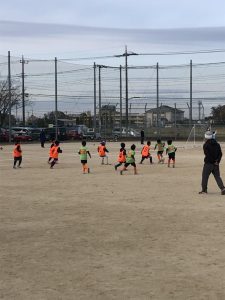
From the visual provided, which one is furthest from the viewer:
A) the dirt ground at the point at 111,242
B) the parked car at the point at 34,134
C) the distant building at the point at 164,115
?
the distant building at the point at 164,115

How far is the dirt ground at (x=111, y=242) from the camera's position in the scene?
5.37 m

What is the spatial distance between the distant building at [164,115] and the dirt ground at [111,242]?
42.3 m

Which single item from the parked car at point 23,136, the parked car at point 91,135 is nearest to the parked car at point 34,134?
the parked car at point 23,136

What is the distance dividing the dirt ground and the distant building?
42330mm

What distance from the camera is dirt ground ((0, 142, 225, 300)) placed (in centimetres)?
537

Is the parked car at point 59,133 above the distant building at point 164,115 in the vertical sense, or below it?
below

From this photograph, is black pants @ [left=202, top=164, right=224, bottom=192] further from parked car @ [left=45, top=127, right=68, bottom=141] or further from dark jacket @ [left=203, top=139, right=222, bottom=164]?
parked car @ [left=45, top=127, right=68, bottom=141]

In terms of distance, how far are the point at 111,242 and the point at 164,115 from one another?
2051 inches

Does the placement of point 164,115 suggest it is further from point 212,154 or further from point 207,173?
point 207,173

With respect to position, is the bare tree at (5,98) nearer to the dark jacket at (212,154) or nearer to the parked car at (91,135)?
the parked car at (91,135)

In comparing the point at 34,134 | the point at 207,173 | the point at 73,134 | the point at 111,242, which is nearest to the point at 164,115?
the point at 73,134

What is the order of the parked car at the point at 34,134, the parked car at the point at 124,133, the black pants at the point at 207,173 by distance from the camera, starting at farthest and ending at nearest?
the parked car at the point at 124,133 < the parked car at the point at 34,134 < the black pants at the point at 207,173

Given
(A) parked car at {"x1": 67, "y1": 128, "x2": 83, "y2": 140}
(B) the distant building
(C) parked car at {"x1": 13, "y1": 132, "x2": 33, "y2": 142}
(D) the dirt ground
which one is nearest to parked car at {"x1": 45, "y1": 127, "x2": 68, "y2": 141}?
(A) parked car at {"x1": 67, "y1": 128, "x2": 83, "y2": 140}

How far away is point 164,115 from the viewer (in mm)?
58844
